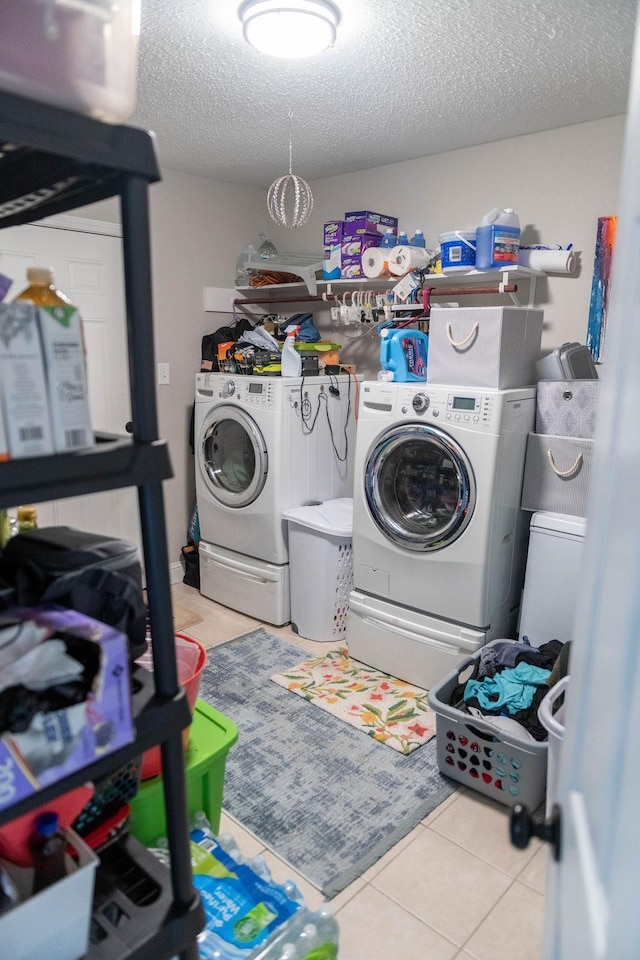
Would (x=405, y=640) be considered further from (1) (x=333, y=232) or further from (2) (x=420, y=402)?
(1) (x=333, y=232)

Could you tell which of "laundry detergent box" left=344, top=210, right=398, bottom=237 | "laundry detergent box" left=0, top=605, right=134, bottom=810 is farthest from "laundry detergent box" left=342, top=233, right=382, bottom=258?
"laundry detergent box" left=0, top=605, right=134, bottom=810

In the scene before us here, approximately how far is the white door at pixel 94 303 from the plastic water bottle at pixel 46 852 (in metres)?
2.51

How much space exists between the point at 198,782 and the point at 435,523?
5.24 ft

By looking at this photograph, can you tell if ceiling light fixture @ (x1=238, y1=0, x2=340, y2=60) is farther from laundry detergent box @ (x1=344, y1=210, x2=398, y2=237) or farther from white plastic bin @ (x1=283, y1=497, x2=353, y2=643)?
white plastic bin @ (x1=283, y1=497, x2=353, y2=643)

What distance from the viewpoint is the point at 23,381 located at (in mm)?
655

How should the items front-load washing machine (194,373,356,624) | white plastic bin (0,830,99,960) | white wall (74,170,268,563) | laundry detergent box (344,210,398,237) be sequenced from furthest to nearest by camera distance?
white wall (74,170,268,563)
laundry detergent box (344,210,398,237)
front-load washing machine (194,373,356,624)
white plastic bin (0,830,99,960)

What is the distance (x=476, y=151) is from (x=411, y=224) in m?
0.47

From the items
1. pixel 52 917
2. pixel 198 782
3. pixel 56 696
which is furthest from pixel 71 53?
pixel 198 782

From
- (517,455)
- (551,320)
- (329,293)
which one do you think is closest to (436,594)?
(517,455)

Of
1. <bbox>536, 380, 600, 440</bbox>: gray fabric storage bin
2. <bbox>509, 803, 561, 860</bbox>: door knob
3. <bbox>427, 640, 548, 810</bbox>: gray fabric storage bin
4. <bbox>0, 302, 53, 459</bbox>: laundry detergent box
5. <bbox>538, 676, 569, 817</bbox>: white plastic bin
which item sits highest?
<bbox>0, 302, 53, 459</bbox>: laundry detergent box

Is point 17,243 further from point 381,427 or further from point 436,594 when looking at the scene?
point 436,594

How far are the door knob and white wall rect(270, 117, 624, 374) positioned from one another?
248 centimetres

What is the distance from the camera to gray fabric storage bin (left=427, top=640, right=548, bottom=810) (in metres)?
1.94

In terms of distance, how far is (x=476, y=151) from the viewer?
3082 millimetres
